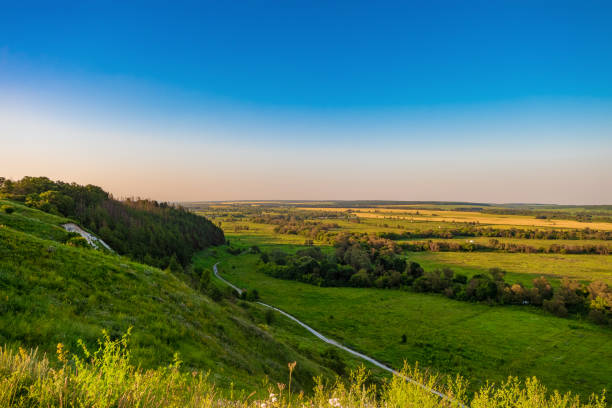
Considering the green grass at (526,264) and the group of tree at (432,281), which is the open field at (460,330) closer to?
the green grass at (526,264)

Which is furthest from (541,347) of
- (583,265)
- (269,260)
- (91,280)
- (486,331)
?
(583,265)

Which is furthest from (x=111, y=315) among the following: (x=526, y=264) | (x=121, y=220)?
(x=526, y=264)

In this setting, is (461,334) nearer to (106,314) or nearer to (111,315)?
(111,315)

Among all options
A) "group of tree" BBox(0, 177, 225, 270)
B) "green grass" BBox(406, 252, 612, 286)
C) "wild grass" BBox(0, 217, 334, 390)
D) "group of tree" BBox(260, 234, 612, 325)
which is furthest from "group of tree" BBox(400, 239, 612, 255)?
"wild grass" BBox(0, 217, 334, 390)

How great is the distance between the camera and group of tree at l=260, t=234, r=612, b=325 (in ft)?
230

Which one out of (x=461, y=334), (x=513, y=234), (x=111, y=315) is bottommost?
(x=461, y=334)

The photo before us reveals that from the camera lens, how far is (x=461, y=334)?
56.6 meters

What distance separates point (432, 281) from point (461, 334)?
1181 inches

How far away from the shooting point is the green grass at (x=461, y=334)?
44125mm

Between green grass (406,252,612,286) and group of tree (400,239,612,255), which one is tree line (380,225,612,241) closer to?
group of tree (400,239,612,255)

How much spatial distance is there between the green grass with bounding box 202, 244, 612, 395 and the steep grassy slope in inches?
1342

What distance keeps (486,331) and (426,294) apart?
2498cm

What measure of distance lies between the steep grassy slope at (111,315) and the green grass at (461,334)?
1342 inches

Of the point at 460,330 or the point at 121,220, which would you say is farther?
the point at 121,220
